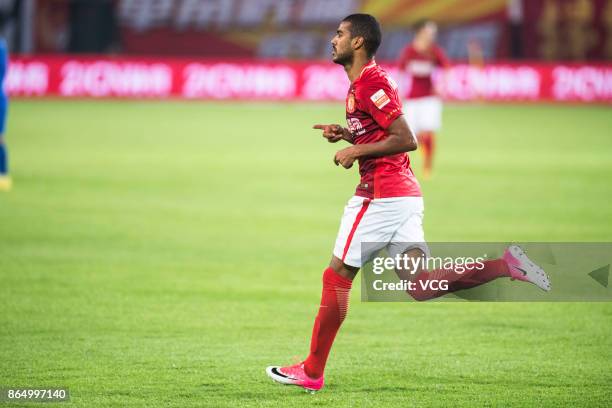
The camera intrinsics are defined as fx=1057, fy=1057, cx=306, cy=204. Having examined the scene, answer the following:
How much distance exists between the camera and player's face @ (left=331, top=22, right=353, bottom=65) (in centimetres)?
627

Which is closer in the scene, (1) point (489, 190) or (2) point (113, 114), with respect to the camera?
(1) point (489, 190)

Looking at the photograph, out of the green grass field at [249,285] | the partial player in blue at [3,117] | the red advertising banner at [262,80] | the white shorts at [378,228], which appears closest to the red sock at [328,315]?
the white shorts at [378,228]

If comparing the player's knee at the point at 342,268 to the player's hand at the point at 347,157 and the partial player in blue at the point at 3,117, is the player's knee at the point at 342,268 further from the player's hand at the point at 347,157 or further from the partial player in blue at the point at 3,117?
the partial player in blue at the point at 3,117

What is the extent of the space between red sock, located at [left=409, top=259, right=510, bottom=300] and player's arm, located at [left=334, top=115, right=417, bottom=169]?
78 cm

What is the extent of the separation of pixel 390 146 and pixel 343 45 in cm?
68

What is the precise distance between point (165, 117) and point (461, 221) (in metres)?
18.6

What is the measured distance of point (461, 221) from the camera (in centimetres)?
1339

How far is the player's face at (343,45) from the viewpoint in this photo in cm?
627

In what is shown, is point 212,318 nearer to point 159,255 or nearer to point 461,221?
point 159,255

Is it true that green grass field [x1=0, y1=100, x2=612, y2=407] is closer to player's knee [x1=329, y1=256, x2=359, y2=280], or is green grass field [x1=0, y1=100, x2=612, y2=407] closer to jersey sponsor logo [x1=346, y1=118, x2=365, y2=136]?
player's knee [x1=329, y1=256, x2=359, y2=280]

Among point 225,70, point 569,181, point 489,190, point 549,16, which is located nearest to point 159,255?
point 489,190

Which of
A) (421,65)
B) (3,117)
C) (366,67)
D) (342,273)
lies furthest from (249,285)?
(421,65)

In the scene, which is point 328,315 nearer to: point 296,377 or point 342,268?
point 342,268

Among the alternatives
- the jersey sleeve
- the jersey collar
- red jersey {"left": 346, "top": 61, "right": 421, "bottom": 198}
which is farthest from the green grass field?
the jersey collar
